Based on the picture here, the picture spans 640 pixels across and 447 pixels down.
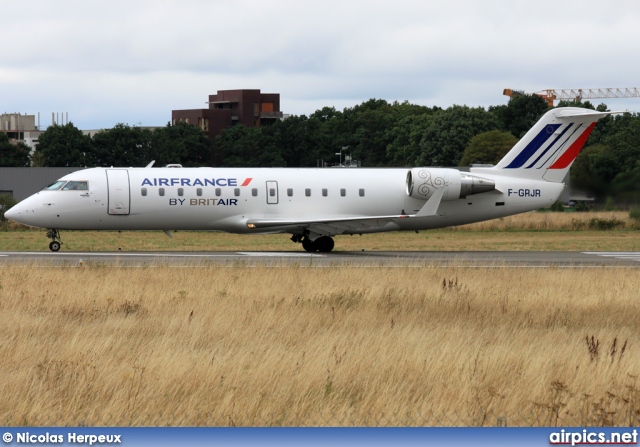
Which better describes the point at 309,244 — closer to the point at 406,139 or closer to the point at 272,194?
the point at 272,194

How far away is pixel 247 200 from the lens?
113ft

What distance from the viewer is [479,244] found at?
1668 inches

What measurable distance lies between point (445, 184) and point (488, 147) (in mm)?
73573

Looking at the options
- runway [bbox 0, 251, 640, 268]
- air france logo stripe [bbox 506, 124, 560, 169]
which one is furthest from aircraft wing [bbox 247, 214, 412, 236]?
air france logo stripe [bbox 506, 124, 560, 169]

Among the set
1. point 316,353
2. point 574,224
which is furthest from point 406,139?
point 316,353

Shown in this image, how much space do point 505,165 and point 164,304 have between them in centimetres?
2076

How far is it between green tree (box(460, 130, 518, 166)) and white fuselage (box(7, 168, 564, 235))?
2726 inches

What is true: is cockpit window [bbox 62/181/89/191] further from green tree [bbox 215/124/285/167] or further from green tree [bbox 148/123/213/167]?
green tree [bbox 215/124/285/167]

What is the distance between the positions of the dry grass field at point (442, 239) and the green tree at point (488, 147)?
48.2 meters

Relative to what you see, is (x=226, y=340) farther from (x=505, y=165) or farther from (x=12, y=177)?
(x=12, y=177)

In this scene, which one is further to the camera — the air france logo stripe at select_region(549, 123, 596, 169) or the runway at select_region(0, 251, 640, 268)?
the air france logo stripe at select_region(549, 123, 596, 169)

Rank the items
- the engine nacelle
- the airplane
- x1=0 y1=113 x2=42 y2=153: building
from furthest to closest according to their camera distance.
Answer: x1=0 y1=113 x2=42 y2=153: building < the engine nacelle < the airplane

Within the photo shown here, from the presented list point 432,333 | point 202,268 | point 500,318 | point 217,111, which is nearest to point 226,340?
point 432,333

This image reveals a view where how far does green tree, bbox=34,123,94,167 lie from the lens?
11194cm
